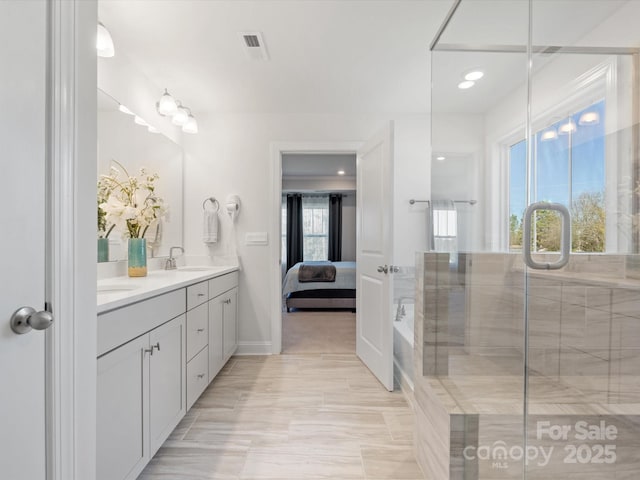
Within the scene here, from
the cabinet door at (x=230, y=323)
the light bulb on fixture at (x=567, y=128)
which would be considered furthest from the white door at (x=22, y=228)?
the cabinet door at (x=230, y=323)

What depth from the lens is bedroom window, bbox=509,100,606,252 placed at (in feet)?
4.50

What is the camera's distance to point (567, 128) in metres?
1.40

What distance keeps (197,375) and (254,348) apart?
1184 mm

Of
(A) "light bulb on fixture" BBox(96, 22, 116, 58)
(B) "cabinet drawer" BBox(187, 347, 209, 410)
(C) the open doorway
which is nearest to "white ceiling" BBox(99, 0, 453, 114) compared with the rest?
(A) "light bulb on fixture" BBox(96, 22, 116, 58)

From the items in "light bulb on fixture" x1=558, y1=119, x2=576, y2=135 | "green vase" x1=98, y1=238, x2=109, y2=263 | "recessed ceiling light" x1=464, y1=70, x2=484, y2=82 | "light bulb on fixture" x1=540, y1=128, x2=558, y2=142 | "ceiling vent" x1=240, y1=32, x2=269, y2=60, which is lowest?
"green vase" x1=98, y1=238, x2=109, y2=263

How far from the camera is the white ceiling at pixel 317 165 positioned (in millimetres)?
5711

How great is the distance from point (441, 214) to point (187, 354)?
5.99 feet

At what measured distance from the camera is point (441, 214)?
7.34 feet

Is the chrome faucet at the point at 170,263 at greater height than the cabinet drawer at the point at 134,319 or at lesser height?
greater

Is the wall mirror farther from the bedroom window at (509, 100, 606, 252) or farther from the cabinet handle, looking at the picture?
the bedroom window at (509, 100, 606, 252)

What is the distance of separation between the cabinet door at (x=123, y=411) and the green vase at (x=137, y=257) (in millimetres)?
947

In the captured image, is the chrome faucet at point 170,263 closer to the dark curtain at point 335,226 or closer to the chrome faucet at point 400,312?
the chrome faucet at point 400,312

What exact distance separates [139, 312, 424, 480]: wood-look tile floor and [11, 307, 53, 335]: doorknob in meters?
1.19

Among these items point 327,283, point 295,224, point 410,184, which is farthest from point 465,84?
point 295,224
